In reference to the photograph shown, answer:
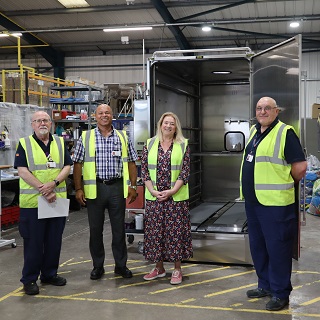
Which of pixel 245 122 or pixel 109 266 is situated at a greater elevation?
pixel 245 122

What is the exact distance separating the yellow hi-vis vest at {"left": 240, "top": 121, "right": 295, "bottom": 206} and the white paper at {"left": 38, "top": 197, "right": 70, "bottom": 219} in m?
1.83

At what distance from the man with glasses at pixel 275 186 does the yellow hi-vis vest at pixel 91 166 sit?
4.15 feet

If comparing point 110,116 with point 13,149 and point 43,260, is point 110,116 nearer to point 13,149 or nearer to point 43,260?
point 43,260

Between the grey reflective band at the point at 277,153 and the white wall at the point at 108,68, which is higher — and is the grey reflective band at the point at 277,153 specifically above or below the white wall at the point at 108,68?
below

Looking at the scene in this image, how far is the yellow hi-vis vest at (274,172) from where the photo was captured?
3.54 m

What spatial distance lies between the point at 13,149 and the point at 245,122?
4370mm

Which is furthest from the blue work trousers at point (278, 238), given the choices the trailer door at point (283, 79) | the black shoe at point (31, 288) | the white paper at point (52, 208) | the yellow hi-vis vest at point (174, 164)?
the black shoe at point (31, 288)

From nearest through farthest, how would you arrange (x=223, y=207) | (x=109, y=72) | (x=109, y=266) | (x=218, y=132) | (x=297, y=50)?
(x=297, y=50), (x=109, y=266), (x=223, y=207), (x=218, y=132), (x=109, y=72)

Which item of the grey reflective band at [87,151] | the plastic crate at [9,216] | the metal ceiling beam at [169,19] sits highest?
the metal ceiling beam at [169,19]

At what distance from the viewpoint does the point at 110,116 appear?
4418 millimetres

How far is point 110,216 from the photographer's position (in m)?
4.48

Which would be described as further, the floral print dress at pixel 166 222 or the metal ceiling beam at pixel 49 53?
the metal ceiling beam at pixel 49 53

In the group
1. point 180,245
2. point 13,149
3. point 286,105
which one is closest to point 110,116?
point 180,245

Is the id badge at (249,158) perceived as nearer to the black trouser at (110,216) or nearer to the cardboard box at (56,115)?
the black trouser at (110,216)
